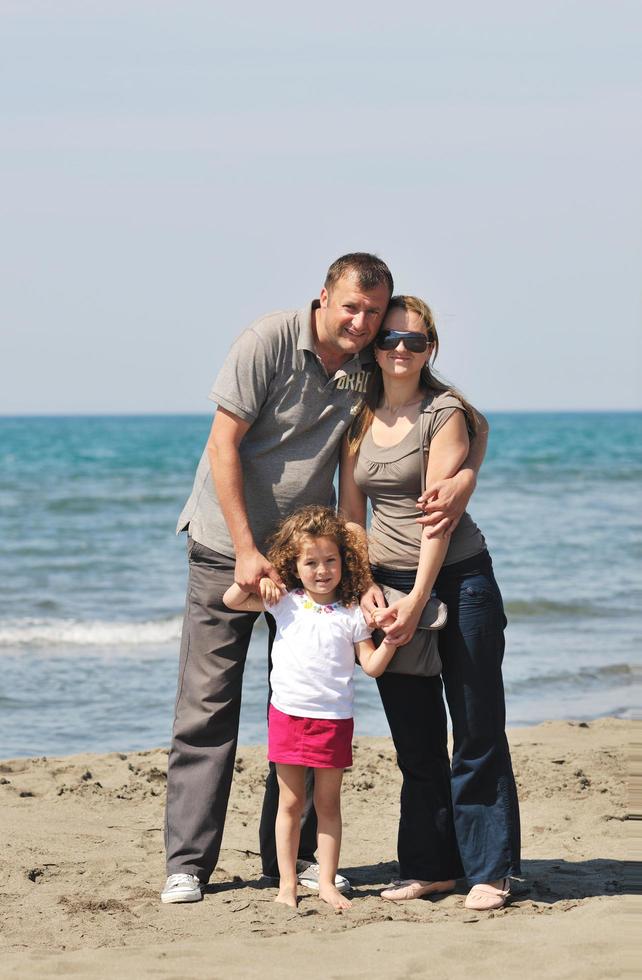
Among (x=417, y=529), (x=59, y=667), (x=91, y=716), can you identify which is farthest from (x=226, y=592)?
(x=59, y=667)

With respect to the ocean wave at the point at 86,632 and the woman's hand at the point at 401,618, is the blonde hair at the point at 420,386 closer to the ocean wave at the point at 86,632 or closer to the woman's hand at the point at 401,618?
the woman's hand at the point at 401,618

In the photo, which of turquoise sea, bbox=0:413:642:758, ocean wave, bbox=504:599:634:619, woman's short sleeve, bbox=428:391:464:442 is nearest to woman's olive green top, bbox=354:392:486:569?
woman's short sleeve, bbox=428:391:464:442

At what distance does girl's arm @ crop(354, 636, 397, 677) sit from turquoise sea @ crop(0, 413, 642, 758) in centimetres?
81

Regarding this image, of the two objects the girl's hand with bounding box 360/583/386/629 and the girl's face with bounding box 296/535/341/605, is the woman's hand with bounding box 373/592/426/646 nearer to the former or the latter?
the girl's hand with bounding box 360/583/386/629

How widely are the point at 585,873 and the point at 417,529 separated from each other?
5.32 ft

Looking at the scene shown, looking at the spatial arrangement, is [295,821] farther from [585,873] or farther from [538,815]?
[538,815]

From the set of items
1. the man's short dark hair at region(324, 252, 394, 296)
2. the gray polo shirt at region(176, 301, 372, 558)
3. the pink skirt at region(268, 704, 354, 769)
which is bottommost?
the pink skirt at region(268, 704, 354, 769)

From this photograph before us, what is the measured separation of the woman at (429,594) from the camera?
4070 mm

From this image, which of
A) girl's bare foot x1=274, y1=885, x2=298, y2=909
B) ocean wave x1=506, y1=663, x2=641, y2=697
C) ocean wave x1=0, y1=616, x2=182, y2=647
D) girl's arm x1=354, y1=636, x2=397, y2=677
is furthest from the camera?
ocean wave x1=0, y1=616, x2=182, y2=647

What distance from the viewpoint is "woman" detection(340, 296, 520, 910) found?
4.07 metres

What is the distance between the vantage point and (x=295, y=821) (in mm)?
4301

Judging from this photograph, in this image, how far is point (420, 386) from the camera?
420 centimetres

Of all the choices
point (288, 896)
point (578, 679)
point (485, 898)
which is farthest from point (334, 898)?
point (578, 679)

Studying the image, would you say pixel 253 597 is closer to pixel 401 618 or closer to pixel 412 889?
pixel 401 618
